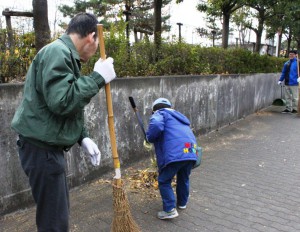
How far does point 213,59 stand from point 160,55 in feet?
7.29

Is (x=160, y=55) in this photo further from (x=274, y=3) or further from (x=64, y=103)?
(x=274, y=3)

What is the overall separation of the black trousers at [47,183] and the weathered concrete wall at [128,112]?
1.46 m

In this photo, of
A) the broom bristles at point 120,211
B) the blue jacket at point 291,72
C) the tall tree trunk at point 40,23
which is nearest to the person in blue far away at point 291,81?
the blue jacket at point 291,72

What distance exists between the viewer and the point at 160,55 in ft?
22.1

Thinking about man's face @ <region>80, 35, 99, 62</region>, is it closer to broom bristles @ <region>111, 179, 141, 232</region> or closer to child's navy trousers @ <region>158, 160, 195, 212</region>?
broom bristles @ <region>111, 179, 141, 232</region>

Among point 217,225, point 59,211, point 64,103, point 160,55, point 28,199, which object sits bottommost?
point 217,225

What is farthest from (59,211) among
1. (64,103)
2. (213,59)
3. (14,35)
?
(213,59)

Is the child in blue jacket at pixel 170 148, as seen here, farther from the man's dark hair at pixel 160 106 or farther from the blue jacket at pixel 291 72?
the blue jacket at pixel 291 72

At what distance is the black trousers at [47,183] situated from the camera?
2.07 m

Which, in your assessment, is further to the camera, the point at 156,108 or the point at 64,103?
the point at 156,108

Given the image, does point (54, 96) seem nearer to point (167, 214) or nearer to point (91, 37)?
point (91, 37)

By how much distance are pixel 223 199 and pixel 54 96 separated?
114 inches

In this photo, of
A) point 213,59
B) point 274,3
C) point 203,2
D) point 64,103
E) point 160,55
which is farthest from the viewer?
point 274,3

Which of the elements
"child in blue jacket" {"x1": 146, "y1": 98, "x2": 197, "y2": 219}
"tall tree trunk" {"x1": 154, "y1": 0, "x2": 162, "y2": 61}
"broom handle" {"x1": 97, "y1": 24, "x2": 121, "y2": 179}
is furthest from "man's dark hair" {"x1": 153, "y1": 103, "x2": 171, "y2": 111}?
"tall tree trunk" {"x1": 154, "y1": 0, "x2": 162, "y2": 61}
